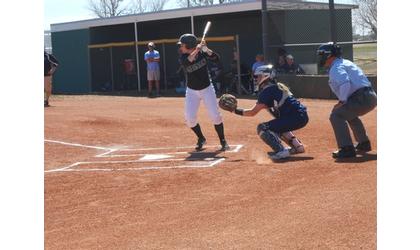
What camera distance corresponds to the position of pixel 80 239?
213 inches

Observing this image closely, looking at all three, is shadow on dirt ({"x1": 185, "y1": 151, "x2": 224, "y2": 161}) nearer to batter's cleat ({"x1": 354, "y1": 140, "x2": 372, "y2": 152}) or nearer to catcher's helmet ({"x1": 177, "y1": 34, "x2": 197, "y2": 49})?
catcher's helmet ({"x1": 177, "y1": 34, "x2": 197, "y2": 49})

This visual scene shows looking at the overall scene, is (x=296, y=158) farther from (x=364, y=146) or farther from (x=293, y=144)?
(x=364, y=146)

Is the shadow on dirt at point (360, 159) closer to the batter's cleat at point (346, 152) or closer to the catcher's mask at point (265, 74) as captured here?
the batter's cleat at point (346, 152)

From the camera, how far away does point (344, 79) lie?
27.2 ft

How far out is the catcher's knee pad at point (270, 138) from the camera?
28.7 ft

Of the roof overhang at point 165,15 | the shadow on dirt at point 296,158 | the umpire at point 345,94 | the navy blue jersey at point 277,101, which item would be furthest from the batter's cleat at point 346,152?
the roof overhang at point 165,15

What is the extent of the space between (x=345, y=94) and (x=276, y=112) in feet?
3.50

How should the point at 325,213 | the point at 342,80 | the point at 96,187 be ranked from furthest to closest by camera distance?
the point at 342,80, the point at 96,187, the point at 325,213

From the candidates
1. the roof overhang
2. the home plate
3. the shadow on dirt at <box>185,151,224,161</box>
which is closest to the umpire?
the shadow on dirt at <box>185,151,224,161</box>

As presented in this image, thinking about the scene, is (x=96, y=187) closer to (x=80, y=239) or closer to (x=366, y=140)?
(x=80, y=239)

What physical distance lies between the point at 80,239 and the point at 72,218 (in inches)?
34.2

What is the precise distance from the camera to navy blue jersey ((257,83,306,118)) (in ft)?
28.9

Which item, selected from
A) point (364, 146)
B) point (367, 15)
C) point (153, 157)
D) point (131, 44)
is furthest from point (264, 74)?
point (131, 44)
